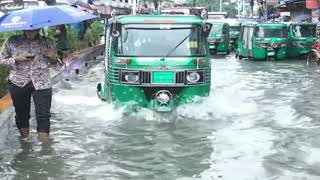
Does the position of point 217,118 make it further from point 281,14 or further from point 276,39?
point 281,14

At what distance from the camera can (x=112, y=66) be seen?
10.5m

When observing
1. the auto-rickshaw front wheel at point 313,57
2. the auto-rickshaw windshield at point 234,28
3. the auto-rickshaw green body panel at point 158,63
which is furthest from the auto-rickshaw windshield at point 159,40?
the auto-rickshaw windshield at point 234,28

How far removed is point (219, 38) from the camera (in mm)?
30406

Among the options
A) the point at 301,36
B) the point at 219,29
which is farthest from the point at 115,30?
the point at 219,29

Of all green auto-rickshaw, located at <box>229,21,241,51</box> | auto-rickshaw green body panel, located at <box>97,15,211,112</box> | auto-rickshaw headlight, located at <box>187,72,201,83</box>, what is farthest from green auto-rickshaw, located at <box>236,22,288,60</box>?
auto-rickshaw headlight, located at <box>187,72,201,83</box>

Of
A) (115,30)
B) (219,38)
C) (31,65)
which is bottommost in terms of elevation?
(219,38)

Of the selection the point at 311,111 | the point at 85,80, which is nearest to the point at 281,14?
the point at 85,80

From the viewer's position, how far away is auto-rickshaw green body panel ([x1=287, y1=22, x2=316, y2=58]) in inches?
1035

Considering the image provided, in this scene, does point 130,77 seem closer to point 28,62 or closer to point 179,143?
point 179,143

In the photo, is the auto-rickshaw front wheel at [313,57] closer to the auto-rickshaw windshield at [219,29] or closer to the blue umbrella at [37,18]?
the auto-rickshaw windshield at [219,29]

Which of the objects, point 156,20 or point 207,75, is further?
point 156,20

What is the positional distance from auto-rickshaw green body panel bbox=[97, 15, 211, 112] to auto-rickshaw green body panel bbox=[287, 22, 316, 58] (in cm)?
→ 1633

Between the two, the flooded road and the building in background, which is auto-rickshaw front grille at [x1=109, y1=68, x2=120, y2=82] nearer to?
the flooded road

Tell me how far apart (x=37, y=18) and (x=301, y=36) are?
20.6m
